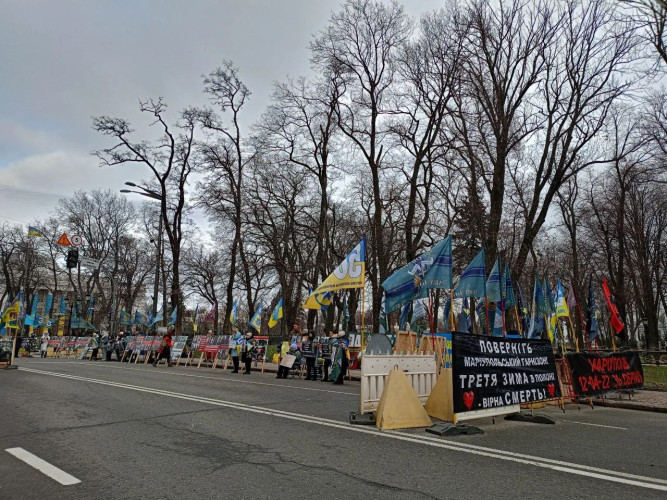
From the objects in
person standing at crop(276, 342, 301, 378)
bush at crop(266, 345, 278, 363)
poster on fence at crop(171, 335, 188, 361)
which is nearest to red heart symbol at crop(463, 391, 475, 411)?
person standing at crop(276, 342, 301, 378)

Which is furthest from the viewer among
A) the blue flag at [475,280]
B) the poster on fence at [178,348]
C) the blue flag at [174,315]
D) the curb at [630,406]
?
the blue flag at [174,315]

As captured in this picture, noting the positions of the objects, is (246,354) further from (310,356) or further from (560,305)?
(560,305)

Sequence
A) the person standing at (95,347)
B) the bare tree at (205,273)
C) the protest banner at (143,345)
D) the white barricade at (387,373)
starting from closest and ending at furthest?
1. the white barricade at (387,373)
2. the protest banner at (143,345)
3. the person standing at (95,347)
4. the bare tree at (205,273)

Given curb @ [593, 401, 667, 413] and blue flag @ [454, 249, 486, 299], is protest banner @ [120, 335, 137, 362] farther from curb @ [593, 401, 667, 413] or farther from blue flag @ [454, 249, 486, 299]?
curb @ [593, 401, 667, 413]

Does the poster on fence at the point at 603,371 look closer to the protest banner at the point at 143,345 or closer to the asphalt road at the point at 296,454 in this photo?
the asphalt road at the point at 296,454

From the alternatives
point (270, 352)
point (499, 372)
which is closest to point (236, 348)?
point (270, 352)

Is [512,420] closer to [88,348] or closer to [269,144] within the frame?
[269,144]

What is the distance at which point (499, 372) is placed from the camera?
320 inches

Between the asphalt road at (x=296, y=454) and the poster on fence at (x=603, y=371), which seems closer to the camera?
the asphalt road at (x=296, y=454)

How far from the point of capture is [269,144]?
3169cm

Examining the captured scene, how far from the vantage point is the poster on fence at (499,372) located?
7.39 m

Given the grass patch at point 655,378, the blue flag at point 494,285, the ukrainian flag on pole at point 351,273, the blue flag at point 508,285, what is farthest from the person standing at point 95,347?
the grass patch at point 655,378

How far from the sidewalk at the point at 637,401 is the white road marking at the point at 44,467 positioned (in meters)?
11.8

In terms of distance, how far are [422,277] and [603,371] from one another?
5.14 meters
